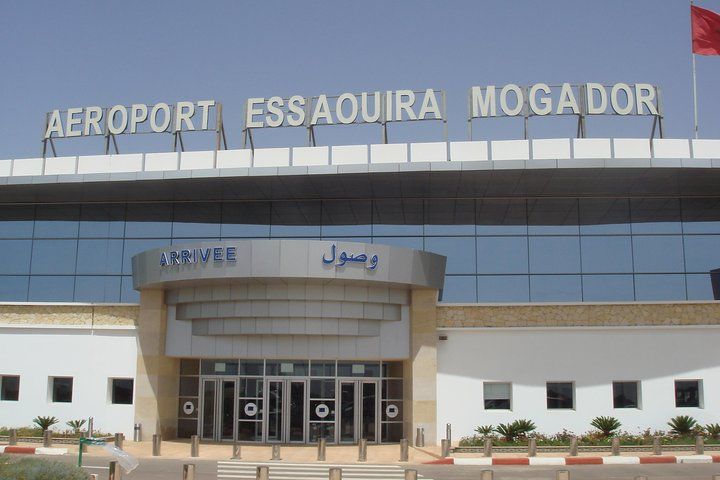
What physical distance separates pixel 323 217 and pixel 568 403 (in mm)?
12473

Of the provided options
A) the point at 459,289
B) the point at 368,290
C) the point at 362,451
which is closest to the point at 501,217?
the point at 459,289

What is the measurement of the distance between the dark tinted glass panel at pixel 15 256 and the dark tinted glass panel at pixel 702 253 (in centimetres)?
2849

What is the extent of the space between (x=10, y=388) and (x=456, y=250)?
19453mm

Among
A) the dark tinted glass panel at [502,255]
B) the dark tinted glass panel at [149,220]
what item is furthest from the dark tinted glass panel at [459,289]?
the dark tinted glass panel at [149,220]

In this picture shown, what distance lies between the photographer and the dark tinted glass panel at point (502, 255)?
32.2 m

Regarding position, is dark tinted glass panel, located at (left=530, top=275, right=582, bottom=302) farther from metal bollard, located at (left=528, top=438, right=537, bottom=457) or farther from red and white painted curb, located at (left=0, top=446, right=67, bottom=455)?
red and white painted curb, located at (left=0, top=446, right=67, bottom=455)

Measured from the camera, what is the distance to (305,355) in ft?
96.7

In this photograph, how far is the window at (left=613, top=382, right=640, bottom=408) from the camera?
29500 mm

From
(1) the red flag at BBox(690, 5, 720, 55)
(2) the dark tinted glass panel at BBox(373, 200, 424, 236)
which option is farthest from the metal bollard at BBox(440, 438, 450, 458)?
(1) the red flag at BBox(690, 5, 720, 55)

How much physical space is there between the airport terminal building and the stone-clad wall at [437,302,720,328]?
0.08 metres

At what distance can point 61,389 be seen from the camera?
31906 mm

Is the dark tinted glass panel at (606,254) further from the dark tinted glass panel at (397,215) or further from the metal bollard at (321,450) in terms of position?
the metal bollard at (321,450)

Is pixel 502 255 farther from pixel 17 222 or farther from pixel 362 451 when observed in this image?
pixel 17 222

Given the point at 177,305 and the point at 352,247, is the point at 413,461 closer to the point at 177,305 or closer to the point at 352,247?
the point at 352,247
